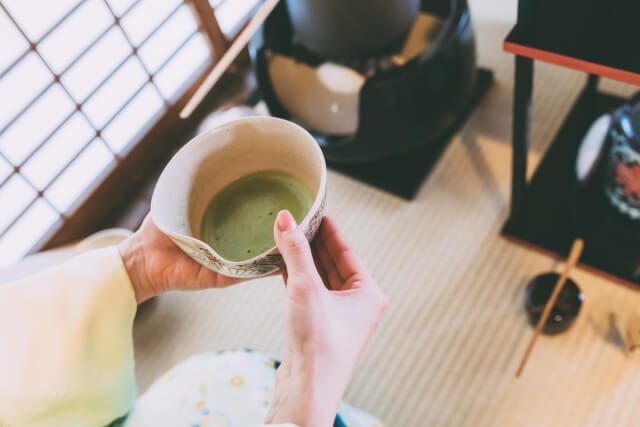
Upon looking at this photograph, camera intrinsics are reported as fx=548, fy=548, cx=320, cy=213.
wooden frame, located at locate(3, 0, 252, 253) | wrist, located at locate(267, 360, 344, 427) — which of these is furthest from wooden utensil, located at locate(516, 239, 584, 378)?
wooden frame, located at locate(3, 0, 252, 253)

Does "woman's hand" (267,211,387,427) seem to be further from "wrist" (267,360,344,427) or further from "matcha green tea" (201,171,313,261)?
"matcha green tea" (201,171,313,261)

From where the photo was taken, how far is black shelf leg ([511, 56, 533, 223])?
2.89 ft

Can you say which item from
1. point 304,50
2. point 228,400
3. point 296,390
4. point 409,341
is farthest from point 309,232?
point 304,50

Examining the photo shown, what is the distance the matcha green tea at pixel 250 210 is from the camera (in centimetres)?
70

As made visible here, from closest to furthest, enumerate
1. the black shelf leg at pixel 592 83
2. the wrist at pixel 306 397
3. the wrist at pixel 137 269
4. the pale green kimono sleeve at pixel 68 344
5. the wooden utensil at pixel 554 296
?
the wrist at pixel 306 397, the pale green kimono sleeve at pixel 68 344, the wrist at pixel 137 269, the wooden utensil at pixel 554 296, the black shelf leg at pixel 592 83

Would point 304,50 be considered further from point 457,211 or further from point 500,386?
point 500,386

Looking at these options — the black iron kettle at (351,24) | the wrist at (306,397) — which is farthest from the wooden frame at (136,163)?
the wrist at (306,397)

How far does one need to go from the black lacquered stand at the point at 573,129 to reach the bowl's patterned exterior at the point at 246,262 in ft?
1.45

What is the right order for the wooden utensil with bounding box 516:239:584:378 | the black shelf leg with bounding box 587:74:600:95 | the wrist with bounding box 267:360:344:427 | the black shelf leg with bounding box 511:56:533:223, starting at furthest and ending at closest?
the black shelf leg with bounding box 587:74:600:95
the wooden utensil with bounding box 516:239:584:378
the black shelf leg with bounding box 511:56:533:223
the wrist with bounding box 267:360:344:427

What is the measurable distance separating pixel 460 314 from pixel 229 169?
2.30 ft

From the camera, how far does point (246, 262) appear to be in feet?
1.92

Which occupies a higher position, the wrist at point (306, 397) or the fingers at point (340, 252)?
the wrist at point (306, 397)

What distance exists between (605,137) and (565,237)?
23cm

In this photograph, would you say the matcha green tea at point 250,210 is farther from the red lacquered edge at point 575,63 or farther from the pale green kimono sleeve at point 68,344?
the red lacquered edge at point 575,63
